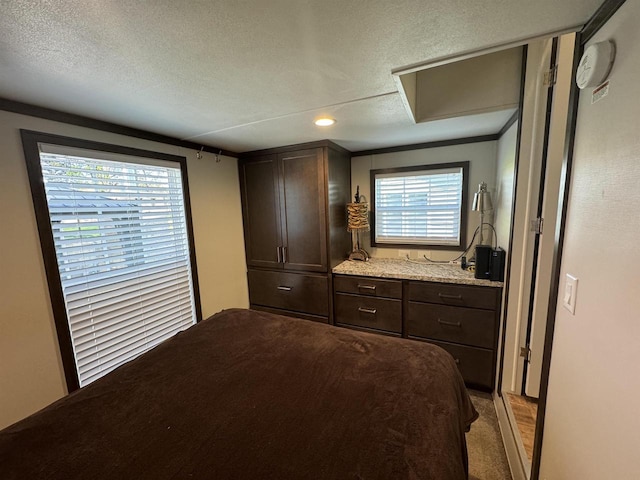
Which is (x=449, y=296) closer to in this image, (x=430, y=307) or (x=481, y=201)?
(x=430, y=307)

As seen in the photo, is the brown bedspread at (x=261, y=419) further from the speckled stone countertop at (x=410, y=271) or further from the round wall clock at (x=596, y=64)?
the round wall clock at (x=596, y=64)

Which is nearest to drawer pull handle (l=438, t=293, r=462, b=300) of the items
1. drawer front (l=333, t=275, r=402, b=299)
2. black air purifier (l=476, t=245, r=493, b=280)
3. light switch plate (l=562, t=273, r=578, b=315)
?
black air purifier (l=476, t=245, r=493, b=280)

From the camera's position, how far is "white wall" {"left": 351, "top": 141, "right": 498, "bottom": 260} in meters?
2.43

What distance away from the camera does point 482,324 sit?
6.66 ft

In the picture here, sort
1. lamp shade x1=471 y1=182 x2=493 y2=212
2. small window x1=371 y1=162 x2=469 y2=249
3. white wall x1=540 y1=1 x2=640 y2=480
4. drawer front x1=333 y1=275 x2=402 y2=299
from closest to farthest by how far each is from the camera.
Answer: white wall x1=540 y1=1 x2=640 y2=480, lamp shade x1=471 y1=182 x2=493 y2=212, drawer front x1=333 y1=275 x2=402 y2=299, small window x1=371 y1=162 x2=469 y2=249

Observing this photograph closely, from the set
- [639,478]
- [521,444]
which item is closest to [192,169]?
[639,478]

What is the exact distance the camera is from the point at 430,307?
2.20 m

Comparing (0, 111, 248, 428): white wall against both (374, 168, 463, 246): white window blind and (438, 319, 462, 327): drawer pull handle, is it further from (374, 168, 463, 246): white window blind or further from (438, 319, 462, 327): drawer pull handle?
(438, 319, 462, 327): drawer pull handle

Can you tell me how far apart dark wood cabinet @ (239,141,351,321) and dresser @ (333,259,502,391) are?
26 cm

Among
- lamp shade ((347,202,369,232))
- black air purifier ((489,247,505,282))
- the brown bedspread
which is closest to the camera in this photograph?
the brown bedspread

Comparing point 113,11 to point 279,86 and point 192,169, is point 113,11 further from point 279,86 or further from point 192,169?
point 192,169

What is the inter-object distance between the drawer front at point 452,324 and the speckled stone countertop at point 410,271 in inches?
9.2

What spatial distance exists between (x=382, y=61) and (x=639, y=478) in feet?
5.04

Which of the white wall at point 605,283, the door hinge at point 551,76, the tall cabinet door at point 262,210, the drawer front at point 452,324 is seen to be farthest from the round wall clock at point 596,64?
the tall cabinet door at point 262,210
